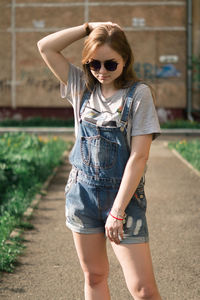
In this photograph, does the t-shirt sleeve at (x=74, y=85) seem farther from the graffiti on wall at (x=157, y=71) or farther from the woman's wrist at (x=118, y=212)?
the graffiti on wall at (x=157, y=71)

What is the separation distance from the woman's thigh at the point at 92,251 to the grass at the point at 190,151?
6.68 metres

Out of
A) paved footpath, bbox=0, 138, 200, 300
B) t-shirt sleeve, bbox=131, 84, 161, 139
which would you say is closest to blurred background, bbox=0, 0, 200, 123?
paved footpath, bbox=0, 138, 200, 300

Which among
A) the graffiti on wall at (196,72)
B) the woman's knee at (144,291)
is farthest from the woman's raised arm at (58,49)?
the graffiti on wall at (196,72)

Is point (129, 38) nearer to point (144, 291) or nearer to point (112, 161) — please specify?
point (112, 161)

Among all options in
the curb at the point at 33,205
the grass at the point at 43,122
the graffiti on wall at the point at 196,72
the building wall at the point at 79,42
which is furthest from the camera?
the building wall at the point at 79,42

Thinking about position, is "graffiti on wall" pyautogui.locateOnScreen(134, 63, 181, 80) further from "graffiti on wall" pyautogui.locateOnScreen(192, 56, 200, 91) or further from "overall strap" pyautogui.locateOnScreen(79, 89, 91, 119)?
"overall strap" pyautogui.locateOnScreen(79, 89, 91, 119)

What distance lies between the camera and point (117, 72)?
2652 mm

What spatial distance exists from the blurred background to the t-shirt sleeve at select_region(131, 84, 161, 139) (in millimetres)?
18885

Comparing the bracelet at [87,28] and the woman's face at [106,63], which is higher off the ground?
the bracelet at [87,28]

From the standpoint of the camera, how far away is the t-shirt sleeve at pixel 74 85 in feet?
9.24

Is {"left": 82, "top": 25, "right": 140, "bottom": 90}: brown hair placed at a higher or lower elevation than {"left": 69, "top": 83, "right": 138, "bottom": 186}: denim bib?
higher

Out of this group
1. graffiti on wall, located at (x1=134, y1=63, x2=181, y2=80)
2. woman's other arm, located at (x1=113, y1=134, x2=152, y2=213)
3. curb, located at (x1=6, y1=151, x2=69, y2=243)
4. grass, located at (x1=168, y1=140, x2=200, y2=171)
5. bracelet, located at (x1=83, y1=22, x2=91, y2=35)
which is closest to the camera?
woman's other arm, located at (x1=113, y1=134, x2=152, y2=213)

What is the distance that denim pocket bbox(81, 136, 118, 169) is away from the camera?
2615 millimetres

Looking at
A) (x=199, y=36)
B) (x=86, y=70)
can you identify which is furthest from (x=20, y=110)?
(x=86, y=70)
